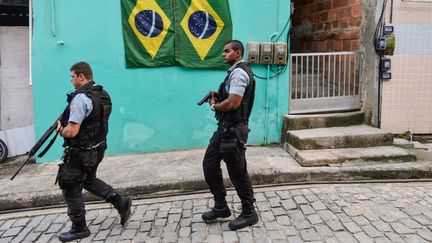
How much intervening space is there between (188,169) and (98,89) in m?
2.12

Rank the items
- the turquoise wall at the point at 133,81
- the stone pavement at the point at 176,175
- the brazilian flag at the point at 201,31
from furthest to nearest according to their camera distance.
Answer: the brazilian flag at the point at 201,31
the turquoise wall at the point at 133,81
the stone pavement at the point at 176,175

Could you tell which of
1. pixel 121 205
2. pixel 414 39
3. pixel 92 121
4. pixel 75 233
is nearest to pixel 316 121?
pixel 414 39

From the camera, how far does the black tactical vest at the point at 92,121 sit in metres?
3.97

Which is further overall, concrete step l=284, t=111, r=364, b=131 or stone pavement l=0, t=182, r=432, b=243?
concrete step l=284, t=111, r=364, b=131

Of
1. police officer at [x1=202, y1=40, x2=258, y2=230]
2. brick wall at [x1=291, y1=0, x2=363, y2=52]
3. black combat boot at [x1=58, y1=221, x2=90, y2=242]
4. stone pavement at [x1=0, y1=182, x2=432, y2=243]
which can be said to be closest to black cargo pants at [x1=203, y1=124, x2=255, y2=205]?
police officer at [x1=202, y1=40, x2=258, y2=230]

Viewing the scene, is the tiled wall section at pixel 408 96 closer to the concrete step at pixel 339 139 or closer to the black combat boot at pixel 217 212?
the concrete step at pixel 339 139

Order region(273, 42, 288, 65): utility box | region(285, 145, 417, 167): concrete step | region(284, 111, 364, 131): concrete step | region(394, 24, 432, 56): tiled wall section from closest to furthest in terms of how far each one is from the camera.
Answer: region(285, 145, 417, 167): concrete step → region(273, 42, 288, 65): utility box → region(284, 111, 364, 131): concrete step → region(394, 24, 432, 56): tiled wall section

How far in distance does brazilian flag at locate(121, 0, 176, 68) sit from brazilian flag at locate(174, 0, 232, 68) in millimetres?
140

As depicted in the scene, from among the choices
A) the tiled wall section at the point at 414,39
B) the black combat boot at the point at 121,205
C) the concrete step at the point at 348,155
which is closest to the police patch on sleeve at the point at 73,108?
the black combat boot at the point at 121,205

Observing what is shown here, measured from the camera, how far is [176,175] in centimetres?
555

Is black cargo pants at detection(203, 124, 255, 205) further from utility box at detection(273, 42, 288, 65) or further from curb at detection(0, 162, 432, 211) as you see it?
utility box at detection(273, 42, 288, 65)

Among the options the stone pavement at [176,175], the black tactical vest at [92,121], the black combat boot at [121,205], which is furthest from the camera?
the stone pavement at [176,175]

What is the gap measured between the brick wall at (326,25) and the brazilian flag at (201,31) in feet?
7.35

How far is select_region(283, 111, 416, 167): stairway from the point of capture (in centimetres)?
579
